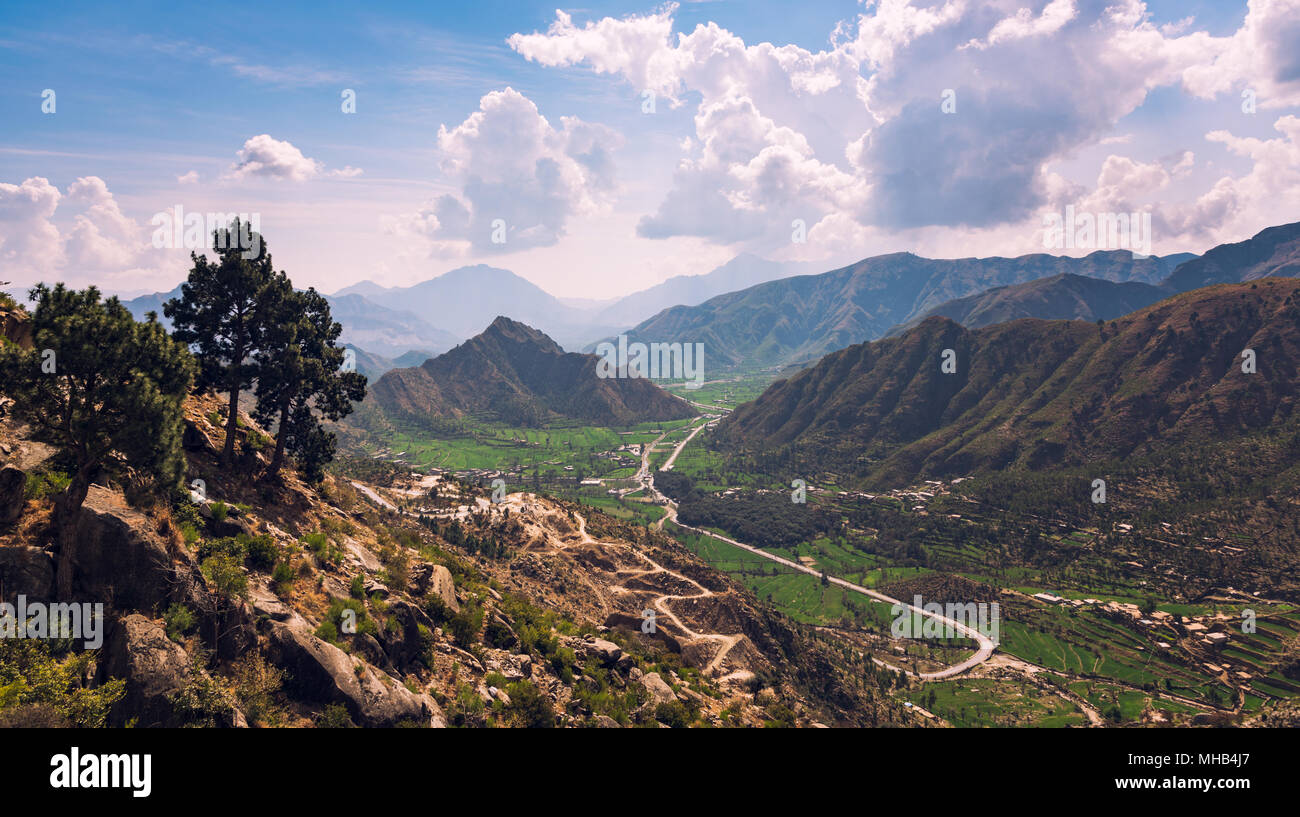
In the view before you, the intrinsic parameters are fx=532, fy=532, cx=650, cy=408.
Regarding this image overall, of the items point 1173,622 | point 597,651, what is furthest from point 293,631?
point 1173,622

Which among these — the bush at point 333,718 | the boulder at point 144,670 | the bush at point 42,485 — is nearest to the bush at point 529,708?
the bush at point 333,718

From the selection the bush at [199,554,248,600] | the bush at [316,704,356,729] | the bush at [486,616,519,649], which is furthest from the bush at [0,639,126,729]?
the bush at [486,616,519,649]

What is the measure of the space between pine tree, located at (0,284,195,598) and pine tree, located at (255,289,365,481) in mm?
15120

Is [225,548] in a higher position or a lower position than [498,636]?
higher

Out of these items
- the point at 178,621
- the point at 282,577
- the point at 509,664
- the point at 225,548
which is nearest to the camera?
the point at 178,621

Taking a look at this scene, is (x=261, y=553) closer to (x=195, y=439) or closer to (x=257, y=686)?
(x=257, y=686)

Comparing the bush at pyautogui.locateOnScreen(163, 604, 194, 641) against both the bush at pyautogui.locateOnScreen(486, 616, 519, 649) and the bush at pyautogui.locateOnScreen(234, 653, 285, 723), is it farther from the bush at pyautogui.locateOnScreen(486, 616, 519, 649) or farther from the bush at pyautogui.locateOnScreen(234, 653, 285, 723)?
the bush at pyautogui.locateOnScreen(486, 616, 519, 649)

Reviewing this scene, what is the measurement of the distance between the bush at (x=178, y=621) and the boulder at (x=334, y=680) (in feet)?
10.4

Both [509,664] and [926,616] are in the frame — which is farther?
[926,616]

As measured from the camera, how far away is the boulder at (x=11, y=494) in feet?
68.5

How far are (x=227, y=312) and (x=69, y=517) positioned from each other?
21050 mm

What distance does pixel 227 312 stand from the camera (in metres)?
37.3

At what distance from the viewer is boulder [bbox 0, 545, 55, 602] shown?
760 inches
